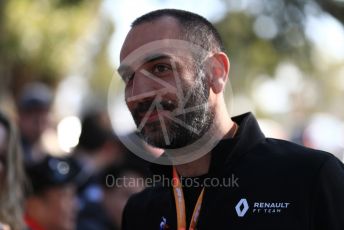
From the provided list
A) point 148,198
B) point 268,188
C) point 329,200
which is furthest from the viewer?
point 148,198

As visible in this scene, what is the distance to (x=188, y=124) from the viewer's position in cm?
358

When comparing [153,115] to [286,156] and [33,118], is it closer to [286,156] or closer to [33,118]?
[286,156]

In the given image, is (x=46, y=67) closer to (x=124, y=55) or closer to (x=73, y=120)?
(x=73, y=120)

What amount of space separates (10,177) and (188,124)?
199 centimetres

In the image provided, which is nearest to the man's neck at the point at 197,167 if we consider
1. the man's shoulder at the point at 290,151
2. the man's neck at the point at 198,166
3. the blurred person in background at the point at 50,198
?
the man's neck at the point at 198,166

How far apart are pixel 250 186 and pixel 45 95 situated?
522 cm

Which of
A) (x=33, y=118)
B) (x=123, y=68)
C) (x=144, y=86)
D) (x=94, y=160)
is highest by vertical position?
(x=33, y=118)

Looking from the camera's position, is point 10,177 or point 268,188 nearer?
point 268,188

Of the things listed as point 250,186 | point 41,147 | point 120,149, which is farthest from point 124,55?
point 41,147

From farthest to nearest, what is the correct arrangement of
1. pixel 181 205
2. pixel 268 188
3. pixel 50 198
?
pixel 50 198 → pixel 181 205 → pixel 268 188

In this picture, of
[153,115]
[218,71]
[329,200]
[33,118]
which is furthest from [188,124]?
[33,118]

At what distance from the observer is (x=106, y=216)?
648 centimetres

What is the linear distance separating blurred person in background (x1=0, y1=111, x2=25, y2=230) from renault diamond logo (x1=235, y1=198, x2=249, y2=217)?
6.62 feet

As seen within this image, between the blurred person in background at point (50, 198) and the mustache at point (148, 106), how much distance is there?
2.70m
